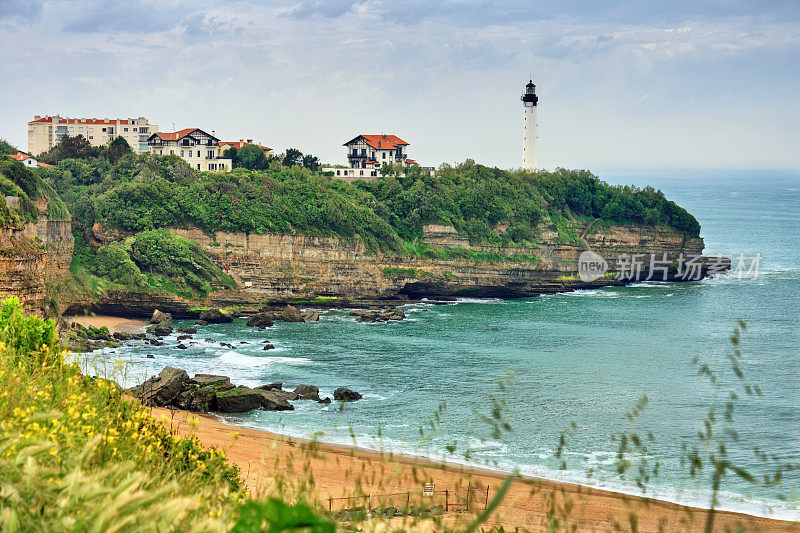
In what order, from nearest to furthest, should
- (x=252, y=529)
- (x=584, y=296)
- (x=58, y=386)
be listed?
(x=252, y=529) → (x=58, y=386) → (x=584, y=296)

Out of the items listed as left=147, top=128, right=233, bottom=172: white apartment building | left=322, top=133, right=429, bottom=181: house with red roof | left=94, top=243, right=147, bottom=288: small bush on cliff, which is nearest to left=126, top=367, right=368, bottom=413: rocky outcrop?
left=94, top=243, right=147, bottom=288: small bush on cliff

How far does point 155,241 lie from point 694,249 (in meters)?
65.0

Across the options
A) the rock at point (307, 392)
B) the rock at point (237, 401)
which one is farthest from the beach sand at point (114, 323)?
the rock at point (307, 392)

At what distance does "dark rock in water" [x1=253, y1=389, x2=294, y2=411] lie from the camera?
3525 cm

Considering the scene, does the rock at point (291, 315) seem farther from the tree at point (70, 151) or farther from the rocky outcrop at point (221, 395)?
the tree at point (70, 151)

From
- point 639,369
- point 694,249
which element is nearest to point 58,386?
point 639,369

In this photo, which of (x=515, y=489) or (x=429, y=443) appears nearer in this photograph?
(x=515, y=489)

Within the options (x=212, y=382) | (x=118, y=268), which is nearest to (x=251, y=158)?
(x=118, y=268)

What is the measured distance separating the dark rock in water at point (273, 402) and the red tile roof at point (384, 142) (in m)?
69.4

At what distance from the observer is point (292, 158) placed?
320 ft

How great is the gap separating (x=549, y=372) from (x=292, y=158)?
61166 mm

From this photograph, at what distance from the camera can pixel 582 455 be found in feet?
92.3

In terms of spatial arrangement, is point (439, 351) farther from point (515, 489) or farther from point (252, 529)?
point (252, 529)

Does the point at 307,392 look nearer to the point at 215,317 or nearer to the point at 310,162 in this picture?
the point at 215,317
